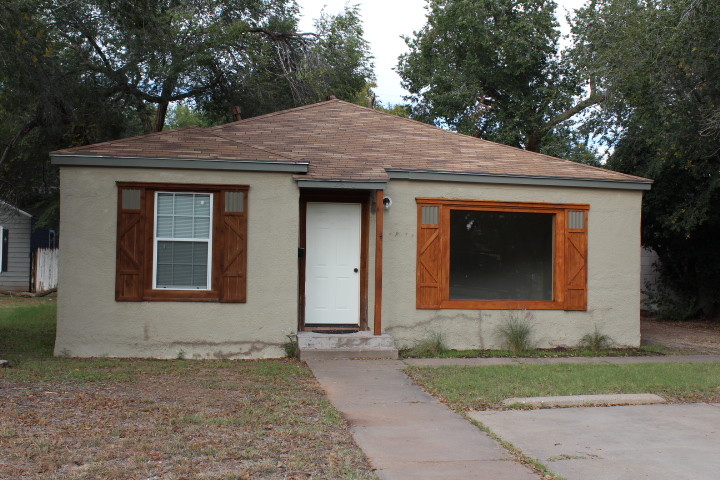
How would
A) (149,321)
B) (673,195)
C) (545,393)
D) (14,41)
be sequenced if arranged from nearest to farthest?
(545,393) < (14,41) < (149,321) < (673,195)

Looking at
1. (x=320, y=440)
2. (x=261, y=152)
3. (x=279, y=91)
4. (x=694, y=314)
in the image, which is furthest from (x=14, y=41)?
(x=694, y=314)

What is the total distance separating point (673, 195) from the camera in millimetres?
15672

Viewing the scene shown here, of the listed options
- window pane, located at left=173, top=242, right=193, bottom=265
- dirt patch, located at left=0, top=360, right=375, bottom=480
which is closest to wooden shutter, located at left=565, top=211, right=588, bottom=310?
dirt patch, located at left=0, top=360, right=375, bottom=480

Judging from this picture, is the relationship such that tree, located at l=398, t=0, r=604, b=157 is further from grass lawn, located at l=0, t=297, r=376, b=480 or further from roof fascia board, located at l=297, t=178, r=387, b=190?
grass lawn, located at l=0, t=297, r=376, b=480

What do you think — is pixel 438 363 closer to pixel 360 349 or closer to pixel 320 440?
pixel 360 349

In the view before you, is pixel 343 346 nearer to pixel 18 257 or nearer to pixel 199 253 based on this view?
pixel 199 253

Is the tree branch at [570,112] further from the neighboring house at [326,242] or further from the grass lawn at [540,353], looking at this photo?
the grass lawn at [540,353]

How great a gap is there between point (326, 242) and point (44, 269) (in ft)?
50.3

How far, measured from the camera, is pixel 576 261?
453 inches

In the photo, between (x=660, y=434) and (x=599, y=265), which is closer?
(x=660, y=434)

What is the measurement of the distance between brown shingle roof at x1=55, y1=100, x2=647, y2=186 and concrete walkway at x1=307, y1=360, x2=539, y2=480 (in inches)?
136

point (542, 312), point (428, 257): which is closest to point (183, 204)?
point (428, 257)

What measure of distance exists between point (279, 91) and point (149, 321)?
11.0 meters

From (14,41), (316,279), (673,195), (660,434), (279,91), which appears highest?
(279,91)
